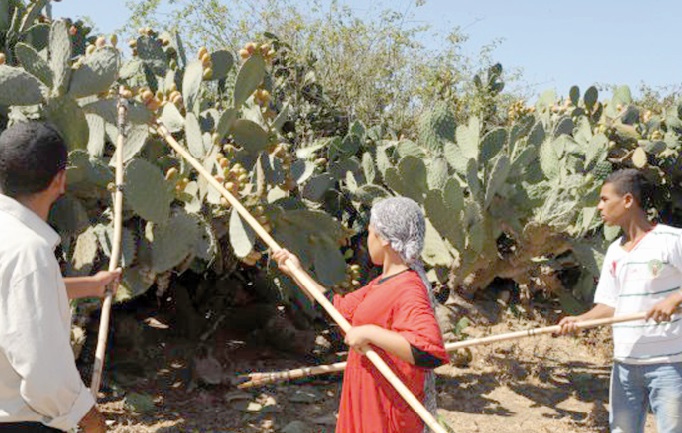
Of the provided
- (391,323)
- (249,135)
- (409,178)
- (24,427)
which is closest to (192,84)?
(249,135)

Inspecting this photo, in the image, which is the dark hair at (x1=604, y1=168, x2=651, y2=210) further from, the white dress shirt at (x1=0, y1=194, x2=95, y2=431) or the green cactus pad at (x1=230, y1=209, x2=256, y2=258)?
the white dress shirt at (x1=0, y1=194, x2=95, y2=431)

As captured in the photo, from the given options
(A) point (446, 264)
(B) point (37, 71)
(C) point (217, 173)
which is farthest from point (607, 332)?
(B) point (37, 71)

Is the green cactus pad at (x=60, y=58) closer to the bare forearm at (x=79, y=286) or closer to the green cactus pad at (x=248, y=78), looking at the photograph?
the green cactus pad at (x=248, y=78)

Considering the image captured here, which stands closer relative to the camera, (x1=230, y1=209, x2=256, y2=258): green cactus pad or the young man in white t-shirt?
the young man in white t-shirt

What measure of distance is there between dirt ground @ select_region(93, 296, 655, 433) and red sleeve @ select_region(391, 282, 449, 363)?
5.61 ft

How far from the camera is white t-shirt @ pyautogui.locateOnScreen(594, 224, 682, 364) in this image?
9.95 ft

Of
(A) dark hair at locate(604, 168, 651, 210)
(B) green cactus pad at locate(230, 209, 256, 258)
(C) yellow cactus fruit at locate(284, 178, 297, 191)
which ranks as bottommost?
(B) green cactus pad at locate(230, 209, 256, 258)

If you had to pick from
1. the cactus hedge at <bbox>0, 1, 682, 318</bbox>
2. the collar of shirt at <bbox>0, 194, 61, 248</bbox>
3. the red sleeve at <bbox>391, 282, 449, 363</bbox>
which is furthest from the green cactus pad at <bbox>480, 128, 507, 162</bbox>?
the collar of shirt at <bbox>0, 194, 61, 248</bbox>

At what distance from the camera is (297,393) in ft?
13.9

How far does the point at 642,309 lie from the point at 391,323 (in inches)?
51.6

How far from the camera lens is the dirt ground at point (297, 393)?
3.90m

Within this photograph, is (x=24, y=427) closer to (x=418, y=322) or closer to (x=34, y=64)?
(x=418, y=322)

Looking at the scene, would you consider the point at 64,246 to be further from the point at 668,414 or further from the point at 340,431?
the point at 668,414

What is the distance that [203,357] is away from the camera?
14.1 feet
